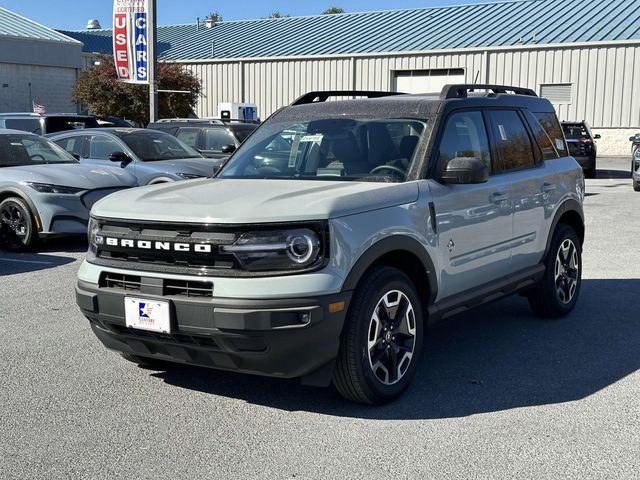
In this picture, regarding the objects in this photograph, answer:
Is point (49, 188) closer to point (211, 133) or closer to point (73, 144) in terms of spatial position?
point (73, 144)

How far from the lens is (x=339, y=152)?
5465mm

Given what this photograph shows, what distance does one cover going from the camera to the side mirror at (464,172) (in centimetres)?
507

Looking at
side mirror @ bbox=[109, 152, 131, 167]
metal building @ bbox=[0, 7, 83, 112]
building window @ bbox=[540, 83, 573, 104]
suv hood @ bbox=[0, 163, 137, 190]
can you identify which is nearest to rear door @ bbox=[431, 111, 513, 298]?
suv hood @ bbox=[0, 163, 137, 190]

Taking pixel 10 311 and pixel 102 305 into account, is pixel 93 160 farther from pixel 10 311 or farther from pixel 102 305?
pixel 102 305

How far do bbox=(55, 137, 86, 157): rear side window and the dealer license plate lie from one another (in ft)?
31.7

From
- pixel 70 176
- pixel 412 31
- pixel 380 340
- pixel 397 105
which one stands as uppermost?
pixel 412 31

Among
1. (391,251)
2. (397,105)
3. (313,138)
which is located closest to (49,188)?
(313,138)

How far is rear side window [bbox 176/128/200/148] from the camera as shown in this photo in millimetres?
16484

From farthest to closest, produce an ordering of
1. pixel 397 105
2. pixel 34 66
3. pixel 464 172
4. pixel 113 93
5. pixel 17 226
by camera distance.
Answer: pixel 34 66
pixel 113 93
pixel 17 226
pixel 397 105
pixel 464 172

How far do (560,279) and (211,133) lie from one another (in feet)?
34.8

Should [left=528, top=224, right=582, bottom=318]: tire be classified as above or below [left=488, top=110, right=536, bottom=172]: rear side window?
below

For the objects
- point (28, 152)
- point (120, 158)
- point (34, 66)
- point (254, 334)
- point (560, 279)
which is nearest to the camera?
point (254, 334)

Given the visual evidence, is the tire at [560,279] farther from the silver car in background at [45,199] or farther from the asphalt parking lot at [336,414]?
the silver car in background at [45,199]

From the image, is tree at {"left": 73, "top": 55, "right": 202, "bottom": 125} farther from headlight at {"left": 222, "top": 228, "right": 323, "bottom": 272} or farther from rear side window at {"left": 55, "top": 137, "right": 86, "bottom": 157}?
headlight at {"left": 222, "top": 228, "right": 323, "bottom": 272}
